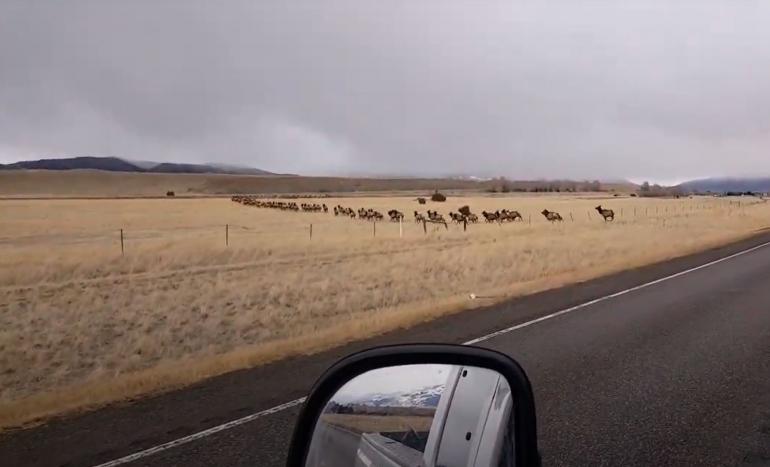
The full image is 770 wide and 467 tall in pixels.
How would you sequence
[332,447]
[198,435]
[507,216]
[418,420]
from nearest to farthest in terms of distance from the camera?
[332,447] → [418,420] → [198,435] → [507,216]

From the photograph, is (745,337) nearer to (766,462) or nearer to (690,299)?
(690,299)

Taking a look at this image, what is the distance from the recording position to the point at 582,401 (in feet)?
22.1

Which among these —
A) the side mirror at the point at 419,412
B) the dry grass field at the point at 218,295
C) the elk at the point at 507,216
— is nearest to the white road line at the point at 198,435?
the dry grass field at the point at 218,295

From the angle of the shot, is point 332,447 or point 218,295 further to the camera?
point 218,295

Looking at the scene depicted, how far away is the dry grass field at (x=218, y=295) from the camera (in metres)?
9.59

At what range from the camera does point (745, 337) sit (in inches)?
398

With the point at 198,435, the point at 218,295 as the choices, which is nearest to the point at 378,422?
the point at 198,435

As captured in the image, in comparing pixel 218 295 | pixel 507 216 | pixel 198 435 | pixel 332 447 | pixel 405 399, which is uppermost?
pixel 405 399

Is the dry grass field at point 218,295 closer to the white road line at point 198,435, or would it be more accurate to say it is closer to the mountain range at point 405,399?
the white road line at point 198,435

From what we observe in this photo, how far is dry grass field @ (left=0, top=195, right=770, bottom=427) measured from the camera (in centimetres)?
959

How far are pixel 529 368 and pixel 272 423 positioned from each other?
3358 mm

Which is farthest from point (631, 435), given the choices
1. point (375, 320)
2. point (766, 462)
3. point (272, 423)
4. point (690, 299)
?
point (690, 299)

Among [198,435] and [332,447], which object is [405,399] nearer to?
[332,447]

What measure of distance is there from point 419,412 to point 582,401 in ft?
14.5
